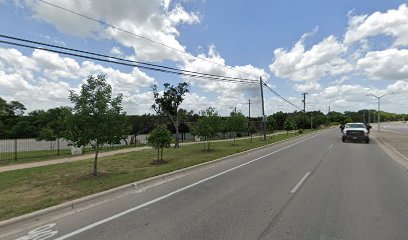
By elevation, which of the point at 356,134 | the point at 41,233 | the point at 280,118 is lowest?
the point at 41,233

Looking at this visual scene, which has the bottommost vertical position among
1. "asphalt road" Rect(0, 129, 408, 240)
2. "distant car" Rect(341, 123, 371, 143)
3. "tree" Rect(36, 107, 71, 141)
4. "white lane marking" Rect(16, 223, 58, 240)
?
"white lane marking" Rect(16, 223, 58, 240)

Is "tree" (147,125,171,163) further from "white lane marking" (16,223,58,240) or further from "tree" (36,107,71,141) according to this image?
"white lane marking" (16,223,58,240)

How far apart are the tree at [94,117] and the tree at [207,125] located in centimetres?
1041

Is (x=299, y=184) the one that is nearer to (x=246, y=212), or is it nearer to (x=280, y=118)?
(x=246, y=212)

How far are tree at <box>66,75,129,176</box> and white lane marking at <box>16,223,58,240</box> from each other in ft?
18.3

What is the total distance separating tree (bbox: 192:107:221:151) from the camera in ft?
71.3

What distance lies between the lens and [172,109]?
1138 inches

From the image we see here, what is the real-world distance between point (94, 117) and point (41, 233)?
6.09 metres

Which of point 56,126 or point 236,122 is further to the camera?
point 56,126

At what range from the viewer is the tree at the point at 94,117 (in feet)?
36.1

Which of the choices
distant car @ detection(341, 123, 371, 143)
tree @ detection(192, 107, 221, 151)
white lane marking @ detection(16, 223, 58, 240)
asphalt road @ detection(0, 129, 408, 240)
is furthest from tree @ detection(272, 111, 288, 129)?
white lane marking @ detection(16, 223, 58, 240)

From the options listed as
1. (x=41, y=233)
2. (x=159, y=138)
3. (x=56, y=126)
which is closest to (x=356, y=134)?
(x=159, y=138)

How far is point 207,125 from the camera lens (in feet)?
71.4

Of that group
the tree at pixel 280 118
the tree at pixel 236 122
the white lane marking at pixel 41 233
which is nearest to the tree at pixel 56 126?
the white lane marking at pixel 41 233
